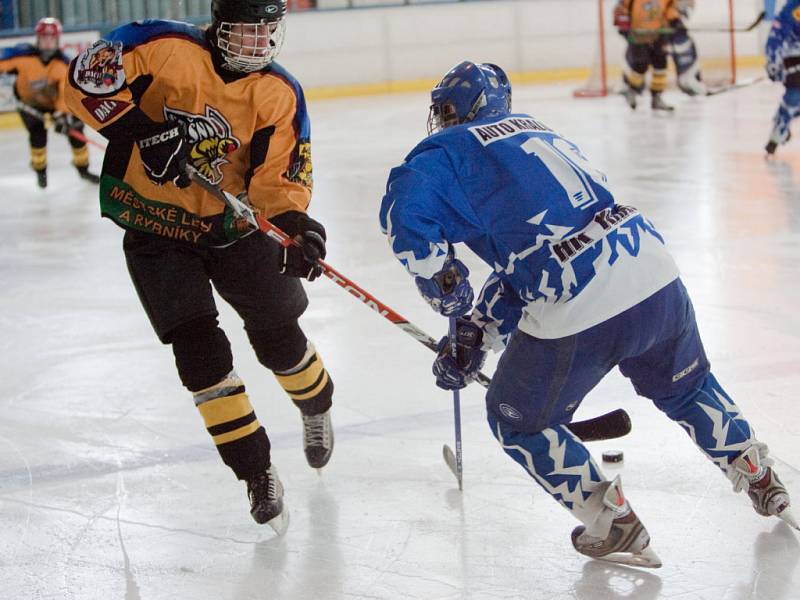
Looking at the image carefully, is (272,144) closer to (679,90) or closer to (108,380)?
(108,380)

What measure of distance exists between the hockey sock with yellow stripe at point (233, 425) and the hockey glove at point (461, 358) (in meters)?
0.45

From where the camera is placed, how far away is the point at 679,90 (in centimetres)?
1159

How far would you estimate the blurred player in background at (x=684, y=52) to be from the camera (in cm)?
1020

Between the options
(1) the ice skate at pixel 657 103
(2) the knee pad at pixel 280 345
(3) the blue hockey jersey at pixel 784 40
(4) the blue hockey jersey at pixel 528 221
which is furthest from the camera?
(1) the ice skate at pixel 657 103

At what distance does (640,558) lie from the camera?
7.41 feet

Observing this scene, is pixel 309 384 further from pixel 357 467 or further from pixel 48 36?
pixel 48 36

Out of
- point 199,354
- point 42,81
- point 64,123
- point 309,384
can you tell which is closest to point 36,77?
point 42,81

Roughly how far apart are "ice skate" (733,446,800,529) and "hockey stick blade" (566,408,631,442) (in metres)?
0.23

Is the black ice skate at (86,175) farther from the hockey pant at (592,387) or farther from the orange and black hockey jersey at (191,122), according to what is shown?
the hockey pant at (592,387)

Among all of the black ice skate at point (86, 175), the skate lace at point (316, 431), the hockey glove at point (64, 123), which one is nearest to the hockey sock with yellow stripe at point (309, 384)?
the skate lace at point (316, 431)

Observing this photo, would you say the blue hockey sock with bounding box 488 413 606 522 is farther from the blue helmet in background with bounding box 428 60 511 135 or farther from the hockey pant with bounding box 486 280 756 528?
the blue helmet in background with bounding box 428 60 511 135

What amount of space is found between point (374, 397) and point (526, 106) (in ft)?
25.3

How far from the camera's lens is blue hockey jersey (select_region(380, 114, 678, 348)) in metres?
2.06

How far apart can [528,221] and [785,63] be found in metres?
5.53
